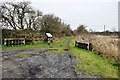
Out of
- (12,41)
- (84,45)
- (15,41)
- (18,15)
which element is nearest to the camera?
(84,45)

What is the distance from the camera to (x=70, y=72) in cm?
1176

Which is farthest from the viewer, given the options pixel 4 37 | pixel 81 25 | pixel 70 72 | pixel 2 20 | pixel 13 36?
pixel 81 25

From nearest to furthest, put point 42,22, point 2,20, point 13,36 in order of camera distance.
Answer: point 13,36, point 2,20, point 42,22

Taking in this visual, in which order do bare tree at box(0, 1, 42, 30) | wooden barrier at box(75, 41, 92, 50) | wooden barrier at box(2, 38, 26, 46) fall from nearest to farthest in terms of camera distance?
1. wooden barrier at box(75, 41, 92, 50)
2. wooden barrier at box(2, 38, 26, 46)
3. bare tree at box(0, 1, 42, 30)

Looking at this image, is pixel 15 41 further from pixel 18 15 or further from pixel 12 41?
pixel 18 15

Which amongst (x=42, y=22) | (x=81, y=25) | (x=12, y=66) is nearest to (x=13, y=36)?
(x=42, y=22)

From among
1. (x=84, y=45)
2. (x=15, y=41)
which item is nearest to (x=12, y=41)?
(x=15, y=41)

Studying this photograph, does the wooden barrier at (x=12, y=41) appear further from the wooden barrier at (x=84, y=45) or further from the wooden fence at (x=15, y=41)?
the wooden barrier at (x=84, y=45)

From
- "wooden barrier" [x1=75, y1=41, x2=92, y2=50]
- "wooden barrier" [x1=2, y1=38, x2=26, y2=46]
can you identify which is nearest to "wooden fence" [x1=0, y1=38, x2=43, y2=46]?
"wooden barrier" [x1=2, y1=38, x2=26, y2=46]

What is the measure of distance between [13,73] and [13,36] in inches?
679

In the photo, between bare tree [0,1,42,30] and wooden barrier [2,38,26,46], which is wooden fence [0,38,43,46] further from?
bare tree [0,1,42,30]

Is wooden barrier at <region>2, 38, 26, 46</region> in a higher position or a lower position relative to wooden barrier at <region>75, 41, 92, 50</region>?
higher

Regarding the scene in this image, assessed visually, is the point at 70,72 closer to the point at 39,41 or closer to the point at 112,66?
the point at 112,66

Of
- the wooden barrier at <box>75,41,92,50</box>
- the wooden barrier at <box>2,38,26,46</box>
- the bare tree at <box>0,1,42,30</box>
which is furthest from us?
the bare tree at <box>0,1,42,30</box>
